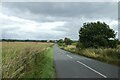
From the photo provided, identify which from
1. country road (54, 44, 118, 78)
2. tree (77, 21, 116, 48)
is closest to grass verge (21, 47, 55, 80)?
country road (54, 44, 118, 78)

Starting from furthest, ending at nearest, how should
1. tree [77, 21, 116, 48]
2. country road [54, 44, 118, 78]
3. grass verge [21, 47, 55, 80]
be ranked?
tree [77, 21, 116, 48] → country road [54, 44, 118, 78] → grass verge [21, 47, 55, 80]

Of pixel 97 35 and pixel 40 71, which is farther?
pixel 97 35

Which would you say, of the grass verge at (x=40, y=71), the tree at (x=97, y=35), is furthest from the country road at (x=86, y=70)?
the tree at (x=97, y=35)

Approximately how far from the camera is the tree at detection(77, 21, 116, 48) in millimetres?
48312

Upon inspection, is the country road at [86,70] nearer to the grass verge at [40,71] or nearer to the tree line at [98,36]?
the grass verge at [40,71]

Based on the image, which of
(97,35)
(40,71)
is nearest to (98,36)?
(97,35)

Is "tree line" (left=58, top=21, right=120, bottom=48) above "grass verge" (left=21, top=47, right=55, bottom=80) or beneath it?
above

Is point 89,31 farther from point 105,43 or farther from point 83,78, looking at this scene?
point 83,78

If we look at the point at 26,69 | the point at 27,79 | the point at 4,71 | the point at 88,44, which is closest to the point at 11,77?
the point at 4,71

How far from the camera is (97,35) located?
49.4 m

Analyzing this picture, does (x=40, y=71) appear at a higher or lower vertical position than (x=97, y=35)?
lower

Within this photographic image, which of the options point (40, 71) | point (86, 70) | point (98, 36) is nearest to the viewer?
point (40, 71)

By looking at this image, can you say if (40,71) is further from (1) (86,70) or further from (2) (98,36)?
(2) (98,36)

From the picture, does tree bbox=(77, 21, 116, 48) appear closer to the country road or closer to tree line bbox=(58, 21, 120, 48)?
tree line bbox=(58, 21, 120, 48)
